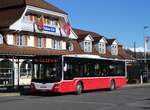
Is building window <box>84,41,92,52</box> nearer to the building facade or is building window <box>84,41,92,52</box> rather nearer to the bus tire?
the building facade

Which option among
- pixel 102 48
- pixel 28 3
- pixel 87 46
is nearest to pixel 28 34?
pixel 28 3

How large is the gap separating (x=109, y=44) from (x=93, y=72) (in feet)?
122

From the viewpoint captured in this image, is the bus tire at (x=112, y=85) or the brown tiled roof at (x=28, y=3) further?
the brown tiled roof at (x=28, y=3)

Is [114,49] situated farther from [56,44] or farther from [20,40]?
[20,40]

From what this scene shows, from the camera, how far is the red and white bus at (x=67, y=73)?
89.2 feet

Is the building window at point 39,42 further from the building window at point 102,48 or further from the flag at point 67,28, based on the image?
the building window at point 102,48

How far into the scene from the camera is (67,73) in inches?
1092

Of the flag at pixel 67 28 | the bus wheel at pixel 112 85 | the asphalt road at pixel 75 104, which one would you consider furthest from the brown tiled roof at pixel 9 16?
the asphalt road at pixel 75 104

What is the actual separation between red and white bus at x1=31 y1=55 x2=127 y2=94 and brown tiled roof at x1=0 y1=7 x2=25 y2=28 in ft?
52.7

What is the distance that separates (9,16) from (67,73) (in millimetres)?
21695

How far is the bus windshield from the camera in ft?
89.2

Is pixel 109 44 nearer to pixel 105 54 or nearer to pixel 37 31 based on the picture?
pixel 105 54

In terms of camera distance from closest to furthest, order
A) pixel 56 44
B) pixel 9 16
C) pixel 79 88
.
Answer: pixel 79 88 → pixel 9 16 → pixel 56 44

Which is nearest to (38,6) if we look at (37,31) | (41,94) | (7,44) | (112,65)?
(37,31)
